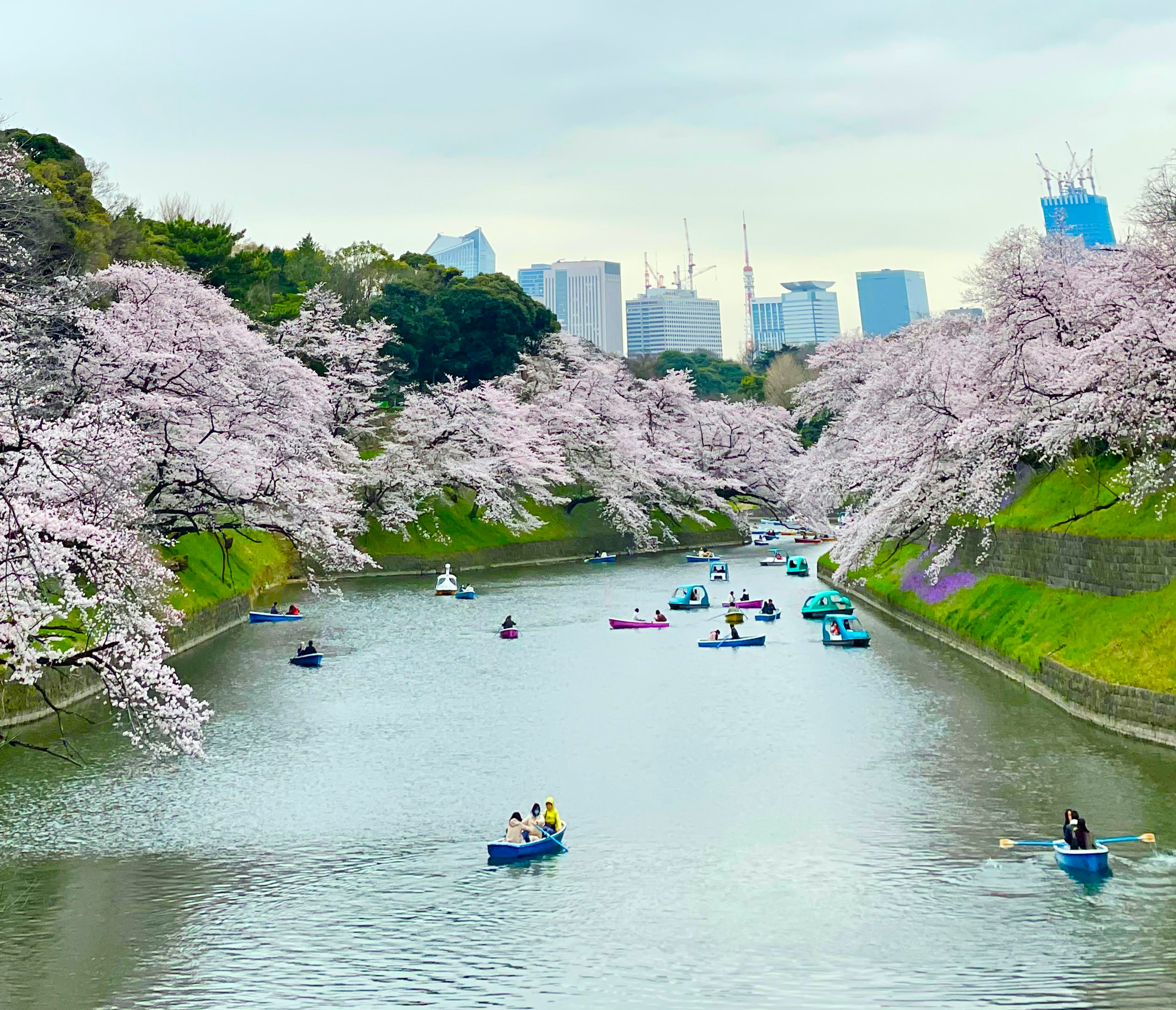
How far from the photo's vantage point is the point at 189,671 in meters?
41.8

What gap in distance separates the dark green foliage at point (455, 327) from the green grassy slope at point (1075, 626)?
5164 centimetres

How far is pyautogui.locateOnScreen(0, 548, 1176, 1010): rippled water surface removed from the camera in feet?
56.9

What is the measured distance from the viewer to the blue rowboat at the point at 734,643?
47.9 meters

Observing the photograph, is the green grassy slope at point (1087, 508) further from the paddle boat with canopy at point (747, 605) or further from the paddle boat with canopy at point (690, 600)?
the paddle boat with canopy at point (690, 600)

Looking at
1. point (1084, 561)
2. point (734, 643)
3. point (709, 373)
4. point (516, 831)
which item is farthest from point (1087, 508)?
point (709, 373)

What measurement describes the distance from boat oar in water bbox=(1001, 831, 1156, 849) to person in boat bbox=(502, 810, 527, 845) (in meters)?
8.65

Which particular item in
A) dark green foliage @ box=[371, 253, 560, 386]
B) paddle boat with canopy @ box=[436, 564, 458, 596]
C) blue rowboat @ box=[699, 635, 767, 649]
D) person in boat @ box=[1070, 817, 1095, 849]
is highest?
dark green foliage @ box=[371, 253, 560, 386]

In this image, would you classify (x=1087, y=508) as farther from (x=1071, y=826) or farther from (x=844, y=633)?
(x=1071, y=826)

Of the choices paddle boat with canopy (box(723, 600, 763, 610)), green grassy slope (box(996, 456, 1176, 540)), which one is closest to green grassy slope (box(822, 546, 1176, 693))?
green grassy slope (box(996, 456, 1176, 540))

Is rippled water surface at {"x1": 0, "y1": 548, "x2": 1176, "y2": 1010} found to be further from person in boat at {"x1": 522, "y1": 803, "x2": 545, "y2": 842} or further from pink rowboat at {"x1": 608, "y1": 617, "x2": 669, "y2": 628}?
pink rowboat at {"x1": 608, "y1": 617, "x2": 669, "y2": 628}

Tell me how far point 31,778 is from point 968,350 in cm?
3536

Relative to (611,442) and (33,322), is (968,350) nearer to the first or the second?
(33,322)

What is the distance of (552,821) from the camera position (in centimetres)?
2294

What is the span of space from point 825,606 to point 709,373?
114731 mm
